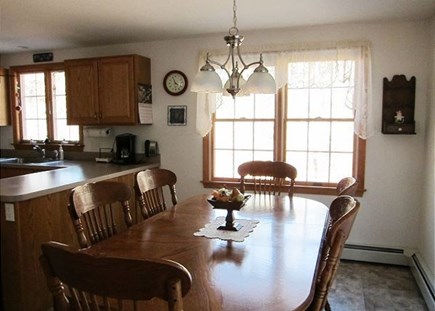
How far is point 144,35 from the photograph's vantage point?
12.5 ft

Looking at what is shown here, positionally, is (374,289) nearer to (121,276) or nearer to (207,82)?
(207,82)

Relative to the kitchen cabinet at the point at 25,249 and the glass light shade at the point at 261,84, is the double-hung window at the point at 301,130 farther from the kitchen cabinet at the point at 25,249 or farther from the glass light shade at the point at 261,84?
the kitchen cabinet at the point at 25,249

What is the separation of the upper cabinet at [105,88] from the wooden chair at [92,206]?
1939 millimetres

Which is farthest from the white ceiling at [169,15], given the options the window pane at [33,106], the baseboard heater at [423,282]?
the baseboard heater at [423,282]

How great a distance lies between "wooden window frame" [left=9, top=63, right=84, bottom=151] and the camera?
455 cm

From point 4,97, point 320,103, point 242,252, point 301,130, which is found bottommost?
point 242,252

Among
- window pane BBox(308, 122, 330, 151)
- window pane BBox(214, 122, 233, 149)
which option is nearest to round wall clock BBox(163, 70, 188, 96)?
window pane BBox(214, 122, 233, 149)

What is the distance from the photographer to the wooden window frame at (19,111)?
179 inches

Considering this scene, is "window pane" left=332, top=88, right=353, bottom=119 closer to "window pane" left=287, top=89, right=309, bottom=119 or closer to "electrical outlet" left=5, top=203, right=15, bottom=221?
"window pane" left=287, top=89, right=309, bottom=119

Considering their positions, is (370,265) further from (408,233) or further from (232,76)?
(232,76)

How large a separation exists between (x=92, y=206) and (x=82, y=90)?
255 cm

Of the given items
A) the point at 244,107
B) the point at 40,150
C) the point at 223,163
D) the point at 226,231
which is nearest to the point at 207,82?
the point at 226,231

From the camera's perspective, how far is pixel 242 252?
1.62 meters

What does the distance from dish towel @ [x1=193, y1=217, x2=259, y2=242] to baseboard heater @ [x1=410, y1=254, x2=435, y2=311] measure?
5.13 feet
